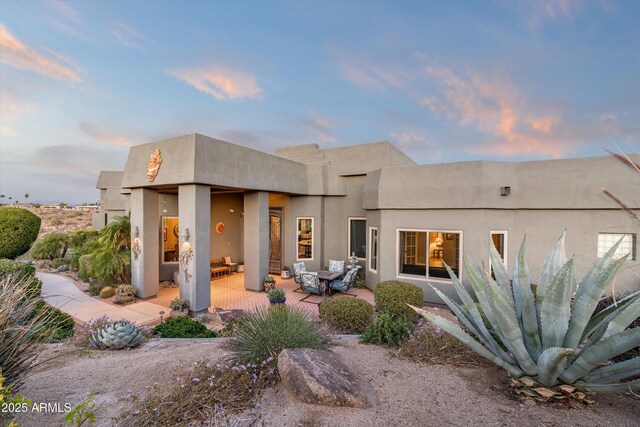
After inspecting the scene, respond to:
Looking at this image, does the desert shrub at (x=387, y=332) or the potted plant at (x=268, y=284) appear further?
the potted plant at (x=268, y=284)

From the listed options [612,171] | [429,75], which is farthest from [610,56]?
[429,75]

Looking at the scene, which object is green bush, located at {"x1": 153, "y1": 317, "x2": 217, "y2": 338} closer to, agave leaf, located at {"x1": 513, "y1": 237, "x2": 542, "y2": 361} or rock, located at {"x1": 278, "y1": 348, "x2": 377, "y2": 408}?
rock, located at {"x1": 278, "y1": 348, "x2": 377, "y2": 408}

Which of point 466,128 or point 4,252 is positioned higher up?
point 466,128

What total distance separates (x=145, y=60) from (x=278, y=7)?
618 centimetres

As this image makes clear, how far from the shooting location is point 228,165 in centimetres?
922

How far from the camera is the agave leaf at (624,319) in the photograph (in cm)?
217

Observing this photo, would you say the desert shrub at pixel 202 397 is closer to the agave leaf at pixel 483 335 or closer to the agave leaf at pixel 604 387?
the agave leaf at pixel 483 335

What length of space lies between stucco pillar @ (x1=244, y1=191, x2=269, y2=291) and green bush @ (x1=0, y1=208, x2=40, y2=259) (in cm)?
1083

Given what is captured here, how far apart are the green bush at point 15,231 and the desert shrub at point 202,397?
571 inches

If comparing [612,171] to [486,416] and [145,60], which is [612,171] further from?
[145,60]

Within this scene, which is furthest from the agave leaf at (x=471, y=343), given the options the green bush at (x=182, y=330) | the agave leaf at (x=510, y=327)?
the green bush at (x=182, y=330)

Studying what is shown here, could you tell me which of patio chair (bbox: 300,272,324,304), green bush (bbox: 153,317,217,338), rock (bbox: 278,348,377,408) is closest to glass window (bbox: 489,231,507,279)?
patio chair (bbox: 300,272,324,304)

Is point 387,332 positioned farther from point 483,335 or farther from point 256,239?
point 256,239

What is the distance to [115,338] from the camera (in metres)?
5.00
